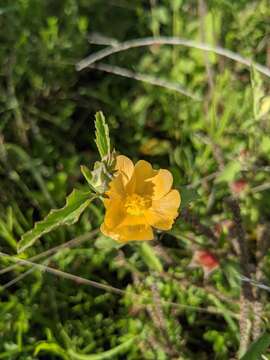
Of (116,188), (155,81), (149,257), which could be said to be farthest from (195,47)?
(116,188)

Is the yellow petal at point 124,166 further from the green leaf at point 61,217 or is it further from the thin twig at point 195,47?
the thin twig at point 195,47

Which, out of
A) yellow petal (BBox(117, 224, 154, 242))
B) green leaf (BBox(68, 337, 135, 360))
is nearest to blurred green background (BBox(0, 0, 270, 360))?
green leaf (BBox(68, 337, 135, 360))

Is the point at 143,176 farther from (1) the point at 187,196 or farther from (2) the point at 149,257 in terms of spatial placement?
(2) the point at 149,257

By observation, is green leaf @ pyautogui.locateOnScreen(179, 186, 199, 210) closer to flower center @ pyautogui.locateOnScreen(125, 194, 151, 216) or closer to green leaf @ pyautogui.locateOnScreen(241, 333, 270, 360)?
flower center @ pyautogui.locateOnScreen(125, 194, 151, 216)

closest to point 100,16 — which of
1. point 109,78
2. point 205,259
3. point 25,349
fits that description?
point 109,78

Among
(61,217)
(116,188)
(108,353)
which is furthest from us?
(108,353)

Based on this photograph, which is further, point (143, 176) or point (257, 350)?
point (143, 176)

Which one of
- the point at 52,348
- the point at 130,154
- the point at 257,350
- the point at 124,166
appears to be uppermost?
the point at 124,166

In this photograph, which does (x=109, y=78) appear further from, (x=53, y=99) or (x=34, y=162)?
(x=34, y=162)
